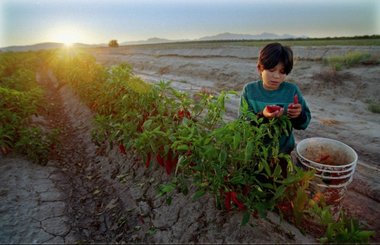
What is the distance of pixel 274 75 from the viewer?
2361 millimetres

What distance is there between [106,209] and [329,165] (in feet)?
8.32

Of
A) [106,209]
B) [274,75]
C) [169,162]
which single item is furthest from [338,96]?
[106,209]

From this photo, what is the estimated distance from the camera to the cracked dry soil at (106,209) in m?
2.42

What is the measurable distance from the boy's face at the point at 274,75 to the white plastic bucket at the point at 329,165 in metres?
0.65

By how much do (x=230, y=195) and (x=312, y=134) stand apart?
3.47m

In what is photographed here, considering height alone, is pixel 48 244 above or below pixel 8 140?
below

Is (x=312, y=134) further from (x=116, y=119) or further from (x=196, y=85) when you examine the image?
(x=196, y=85)

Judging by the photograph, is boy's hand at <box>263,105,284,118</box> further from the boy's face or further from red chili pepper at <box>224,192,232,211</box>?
red chili pepper at <box>224,192,232,211</box>

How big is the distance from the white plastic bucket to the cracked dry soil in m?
0.45

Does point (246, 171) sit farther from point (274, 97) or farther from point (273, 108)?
point (274, 97)

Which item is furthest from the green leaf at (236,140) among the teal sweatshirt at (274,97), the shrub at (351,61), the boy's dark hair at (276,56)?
the shrub at (351,61)

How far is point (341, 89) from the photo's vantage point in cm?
805

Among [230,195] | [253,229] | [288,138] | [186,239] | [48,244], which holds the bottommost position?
[48,244]

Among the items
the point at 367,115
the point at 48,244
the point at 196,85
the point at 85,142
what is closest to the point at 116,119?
the point at 85,142
